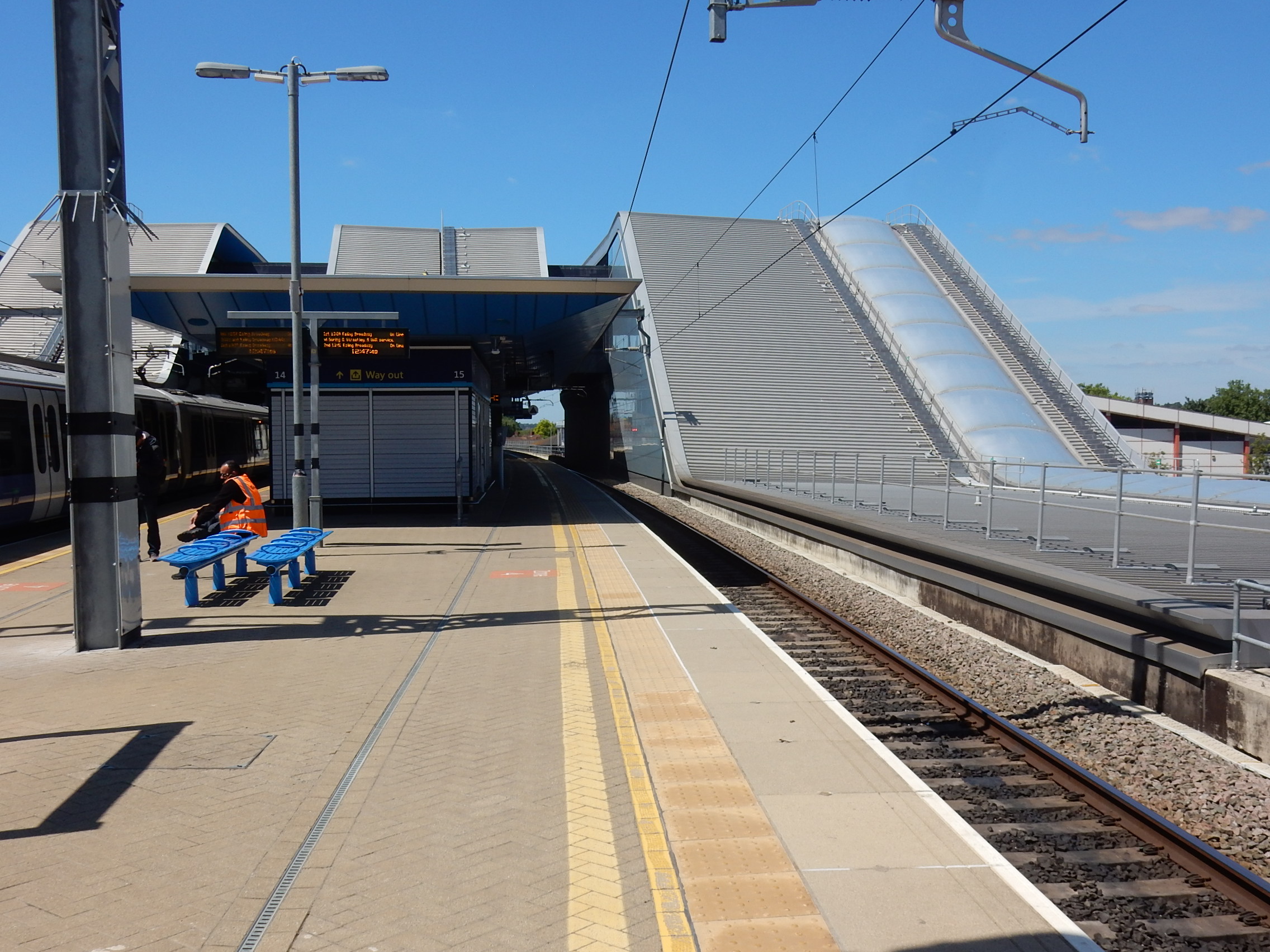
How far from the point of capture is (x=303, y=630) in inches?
357

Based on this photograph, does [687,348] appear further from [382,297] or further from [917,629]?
[917,629]

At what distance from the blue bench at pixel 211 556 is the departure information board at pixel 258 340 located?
22.6 ft

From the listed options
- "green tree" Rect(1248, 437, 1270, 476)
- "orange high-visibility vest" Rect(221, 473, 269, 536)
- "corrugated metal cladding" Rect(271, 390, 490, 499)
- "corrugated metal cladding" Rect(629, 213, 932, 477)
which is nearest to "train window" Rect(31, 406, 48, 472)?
"corrugated metal cladding" Rect(271, 390, 490, 499)

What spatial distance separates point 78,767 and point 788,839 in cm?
397

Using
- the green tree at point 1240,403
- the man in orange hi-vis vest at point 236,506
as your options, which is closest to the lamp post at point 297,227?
the man in orange hi-vis vest at point 236,506

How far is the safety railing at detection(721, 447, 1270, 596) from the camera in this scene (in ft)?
28.1

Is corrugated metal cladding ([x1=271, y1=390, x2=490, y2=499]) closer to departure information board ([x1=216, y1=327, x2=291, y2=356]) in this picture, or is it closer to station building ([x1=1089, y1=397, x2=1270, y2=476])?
departure information board ([x1=216, y1=327, x2=291, y2=356])

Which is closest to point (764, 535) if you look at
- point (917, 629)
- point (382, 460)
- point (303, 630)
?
point (382, 460)

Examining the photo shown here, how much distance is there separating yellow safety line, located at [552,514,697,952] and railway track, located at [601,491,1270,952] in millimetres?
1679

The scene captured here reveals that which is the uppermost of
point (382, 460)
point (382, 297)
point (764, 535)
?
point (382, 297)

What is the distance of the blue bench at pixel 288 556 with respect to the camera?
10.3 metres

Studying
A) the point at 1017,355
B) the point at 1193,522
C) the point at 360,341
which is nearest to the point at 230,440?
the point at 360,341

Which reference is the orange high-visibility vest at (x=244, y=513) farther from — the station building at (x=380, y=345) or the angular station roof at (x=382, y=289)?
the station building at (x=380, y=345)

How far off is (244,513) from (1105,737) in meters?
10.2
